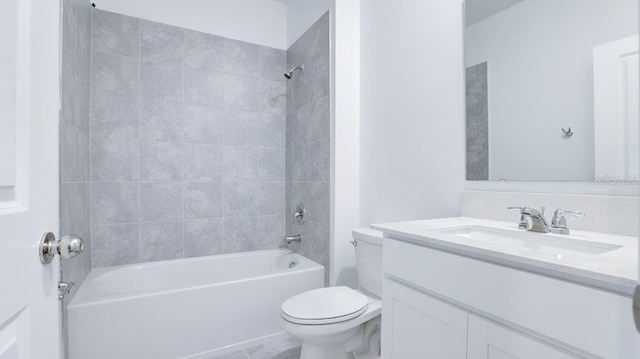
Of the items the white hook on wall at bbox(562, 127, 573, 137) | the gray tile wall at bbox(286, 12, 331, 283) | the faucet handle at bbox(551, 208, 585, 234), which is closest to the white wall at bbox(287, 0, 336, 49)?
the gray tile wall at bbox(286, 12, 331, 283)

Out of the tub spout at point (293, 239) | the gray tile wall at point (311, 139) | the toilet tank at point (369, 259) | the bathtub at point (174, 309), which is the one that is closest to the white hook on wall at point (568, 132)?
the toilet tank at point (369, 259)

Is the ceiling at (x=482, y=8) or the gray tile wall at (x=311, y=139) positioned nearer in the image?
the ceiling at (x=482, y=8)

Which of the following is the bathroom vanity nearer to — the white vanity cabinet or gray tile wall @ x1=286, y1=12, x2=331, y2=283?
the white vanity cabinet

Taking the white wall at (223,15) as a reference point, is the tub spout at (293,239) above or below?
below

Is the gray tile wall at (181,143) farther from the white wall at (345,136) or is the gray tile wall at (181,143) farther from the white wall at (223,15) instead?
the white wall at (345,136)

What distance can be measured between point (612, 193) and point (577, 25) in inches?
23.6

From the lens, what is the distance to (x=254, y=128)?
2.71 meters

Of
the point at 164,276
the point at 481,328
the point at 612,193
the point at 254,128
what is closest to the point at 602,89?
the point at 612,193

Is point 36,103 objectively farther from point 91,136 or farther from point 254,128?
point 254,128

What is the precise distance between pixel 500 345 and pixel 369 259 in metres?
0.99

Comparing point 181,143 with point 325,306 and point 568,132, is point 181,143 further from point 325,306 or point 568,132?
point 568,132

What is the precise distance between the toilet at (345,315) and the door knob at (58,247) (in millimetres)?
1028

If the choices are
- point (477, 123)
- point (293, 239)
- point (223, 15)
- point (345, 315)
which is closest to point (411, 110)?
point (477, 123)

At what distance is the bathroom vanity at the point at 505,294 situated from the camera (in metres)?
0.57
